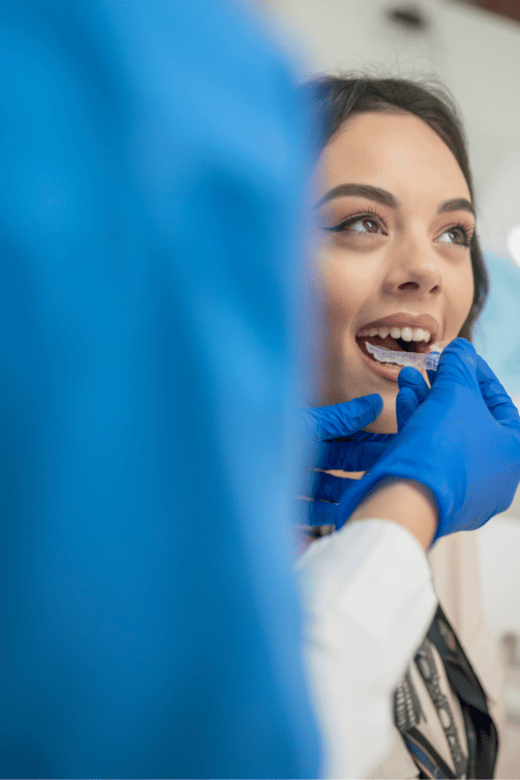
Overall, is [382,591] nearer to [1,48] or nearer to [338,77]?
[1,48]

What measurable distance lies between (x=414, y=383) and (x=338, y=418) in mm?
106

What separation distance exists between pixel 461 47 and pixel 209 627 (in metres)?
1.12

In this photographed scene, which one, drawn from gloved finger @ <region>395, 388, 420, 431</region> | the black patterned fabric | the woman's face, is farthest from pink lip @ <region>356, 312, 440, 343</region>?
the black patterned fabric

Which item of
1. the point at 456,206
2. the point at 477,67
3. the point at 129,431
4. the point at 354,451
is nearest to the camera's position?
the point at 129,431

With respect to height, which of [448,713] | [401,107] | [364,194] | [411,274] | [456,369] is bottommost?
[448,713]

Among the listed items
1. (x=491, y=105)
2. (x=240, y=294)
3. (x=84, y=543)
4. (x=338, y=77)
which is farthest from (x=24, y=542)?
(x=491, y=105)

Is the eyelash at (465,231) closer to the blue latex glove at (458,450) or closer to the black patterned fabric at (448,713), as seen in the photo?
the blue latex glove at (458,450)

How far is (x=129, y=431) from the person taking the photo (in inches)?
9.3

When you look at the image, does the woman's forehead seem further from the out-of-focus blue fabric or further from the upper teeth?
the out-of-focus blue fabric

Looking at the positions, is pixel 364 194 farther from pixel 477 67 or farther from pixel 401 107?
pixel 477 67

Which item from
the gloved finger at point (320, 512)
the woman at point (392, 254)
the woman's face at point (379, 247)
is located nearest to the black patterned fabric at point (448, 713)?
the woman at point (392, 254)

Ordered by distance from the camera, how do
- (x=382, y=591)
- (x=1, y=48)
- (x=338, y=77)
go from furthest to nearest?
(x=338, y=77) → (x=382, y=591) → (x=1, y=48)

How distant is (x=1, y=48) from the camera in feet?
0.73

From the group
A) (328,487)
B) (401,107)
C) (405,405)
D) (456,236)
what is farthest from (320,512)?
(401,107)
